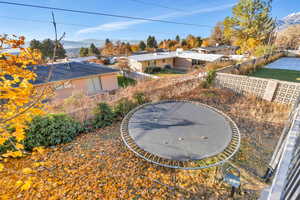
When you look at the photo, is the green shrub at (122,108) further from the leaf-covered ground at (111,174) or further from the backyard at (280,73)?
the backyard at (280,73)

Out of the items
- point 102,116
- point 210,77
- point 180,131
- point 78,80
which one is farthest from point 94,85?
point 180,131

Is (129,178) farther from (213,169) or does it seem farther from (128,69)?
(128,69)

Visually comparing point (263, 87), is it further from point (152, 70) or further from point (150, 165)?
point (152, 70)

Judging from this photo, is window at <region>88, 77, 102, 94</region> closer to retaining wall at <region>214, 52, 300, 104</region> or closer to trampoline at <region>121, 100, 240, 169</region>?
trampoline at <region>121, 100, 240, 169</region>

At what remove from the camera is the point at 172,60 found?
25.7m

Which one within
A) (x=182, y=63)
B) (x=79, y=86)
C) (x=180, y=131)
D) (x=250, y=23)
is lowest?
(x=79, y=86)

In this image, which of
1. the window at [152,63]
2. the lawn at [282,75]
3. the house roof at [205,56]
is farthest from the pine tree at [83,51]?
the lawn at [282,75]

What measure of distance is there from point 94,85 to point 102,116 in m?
9.91

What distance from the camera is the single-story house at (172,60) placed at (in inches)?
860

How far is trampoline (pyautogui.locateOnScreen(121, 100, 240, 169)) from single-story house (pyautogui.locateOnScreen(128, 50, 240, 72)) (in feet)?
60.2

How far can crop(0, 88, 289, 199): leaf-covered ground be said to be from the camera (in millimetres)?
2977

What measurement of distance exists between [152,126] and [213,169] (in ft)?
6.71

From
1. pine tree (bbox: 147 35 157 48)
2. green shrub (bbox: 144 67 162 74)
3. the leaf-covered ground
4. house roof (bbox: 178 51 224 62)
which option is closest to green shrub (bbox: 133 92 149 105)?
the leaf-covered ground

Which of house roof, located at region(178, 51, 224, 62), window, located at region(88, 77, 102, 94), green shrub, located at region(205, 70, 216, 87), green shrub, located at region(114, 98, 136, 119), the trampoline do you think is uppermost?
house roof, located at region(178, 51, 224, 62)
